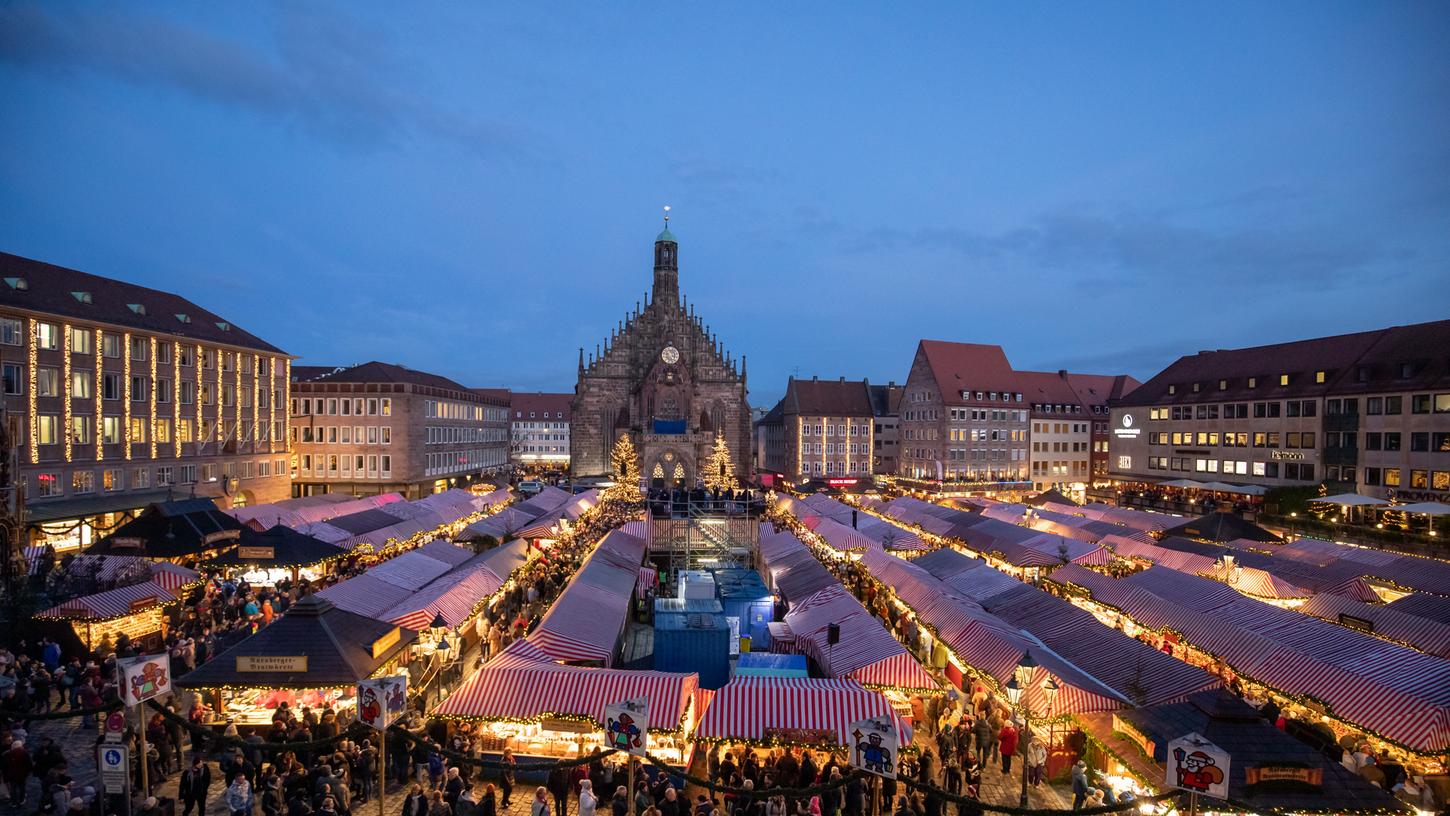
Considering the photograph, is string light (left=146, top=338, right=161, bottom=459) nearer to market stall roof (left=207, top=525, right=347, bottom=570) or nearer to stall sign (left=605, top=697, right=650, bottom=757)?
market stall roof (left=207, top=525, right=347, bottom=570)

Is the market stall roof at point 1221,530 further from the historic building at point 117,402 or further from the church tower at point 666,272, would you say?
the church tower at point 666,272

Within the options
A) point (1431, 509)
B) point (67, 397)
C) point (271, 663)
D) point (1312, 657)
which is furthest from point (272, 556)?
point (1431, 509)

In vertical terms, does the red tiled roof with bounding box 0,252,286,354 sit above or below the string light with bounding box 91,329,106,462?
above

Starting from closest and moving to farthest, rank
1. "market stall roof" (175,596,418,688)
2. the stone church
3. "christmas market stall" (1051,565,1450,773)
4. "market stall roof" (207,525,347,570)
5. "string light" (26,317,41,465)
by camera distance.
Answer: "christmas market stall" (1051,565,1450,773), "market stall roof" (175,596,418,688), "market stall roof" (207,525,347,570), "string light" (26,317,41,465), the stone church

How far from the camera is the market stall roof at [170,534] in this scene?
20.8 meters

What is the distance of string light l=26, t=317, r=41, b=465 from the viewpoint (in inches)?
1093

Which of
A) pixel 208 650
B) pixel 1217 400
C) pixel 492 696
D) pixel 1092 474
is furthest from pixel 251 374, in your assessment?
pixel 1092 474

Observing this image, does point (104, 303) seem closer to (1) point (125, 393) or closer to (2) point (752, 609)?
(1) point (125, 393)

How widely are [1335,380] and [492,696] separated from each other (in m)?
50.7

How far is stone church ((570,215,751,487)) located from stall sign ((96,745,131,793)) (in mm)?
52980

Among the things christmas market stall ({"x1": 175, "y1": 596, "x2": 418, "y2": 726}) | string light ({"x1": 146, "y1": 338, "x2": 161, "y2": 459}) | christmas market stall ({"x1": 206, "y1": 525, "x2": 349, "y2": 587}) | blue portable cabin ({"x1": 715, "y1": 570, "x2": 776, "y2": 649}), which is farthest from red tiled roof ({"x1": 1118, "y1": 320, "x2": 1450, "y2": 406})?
string light ({"x1": 146, "y1": 338, "x2": 161, "y2": 459})

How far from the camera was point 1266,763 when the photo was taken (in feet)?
27.2

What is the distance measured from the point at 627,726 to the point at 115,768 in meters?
6.36

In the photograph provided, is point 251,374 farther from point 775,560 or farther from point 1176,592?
point 1176,592
